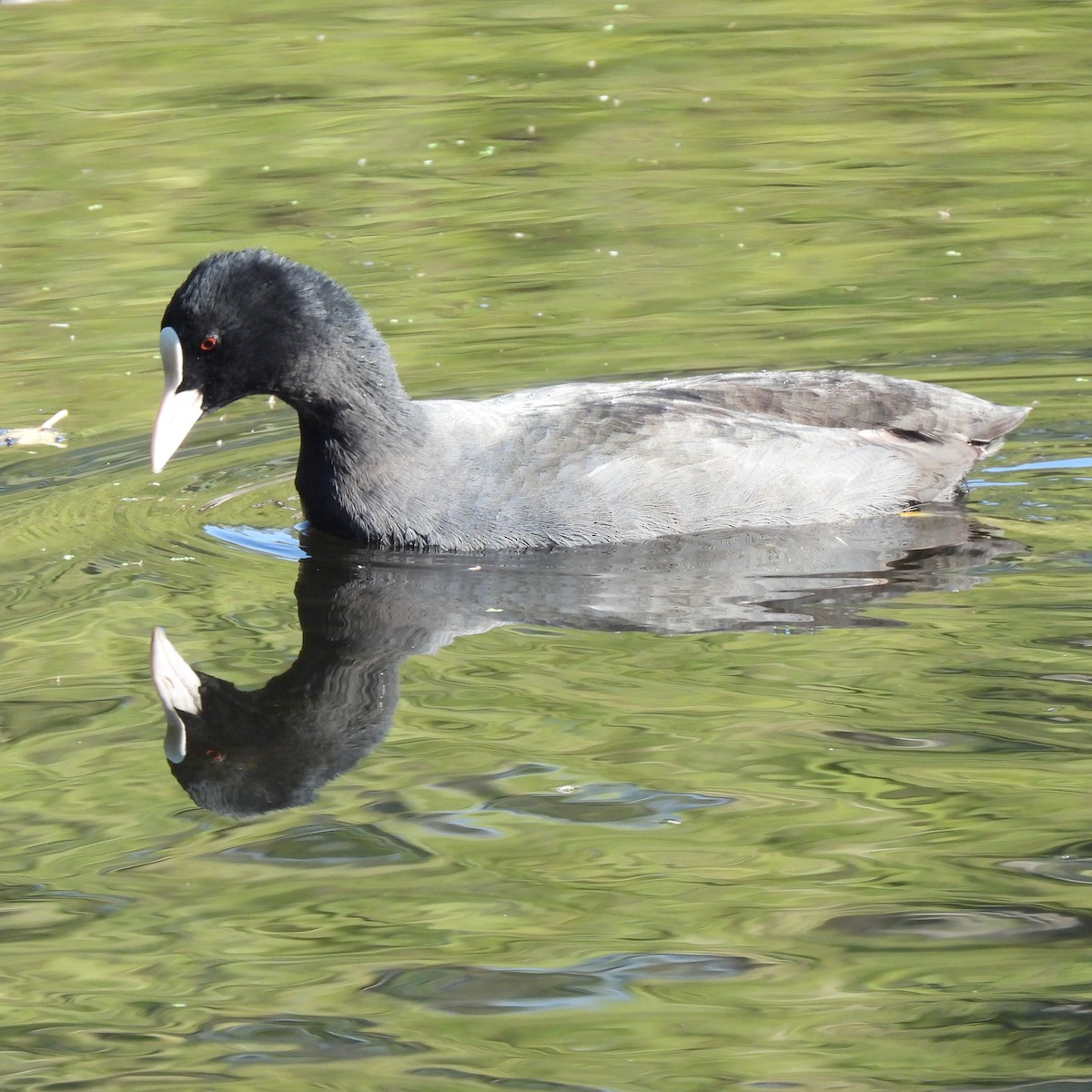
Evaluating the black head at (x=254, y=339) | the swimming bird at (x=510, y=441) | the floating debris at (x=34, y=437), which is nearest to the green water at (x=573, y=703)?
the floating debris at (x=34, y=437)

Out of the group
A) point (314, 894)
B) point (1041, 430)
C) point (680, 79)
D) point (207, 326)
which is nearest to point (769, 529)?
point (1041, 430)

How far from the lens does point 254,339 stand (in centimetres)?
688

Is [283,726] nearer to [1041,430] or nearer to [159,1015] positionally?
[159,1015]

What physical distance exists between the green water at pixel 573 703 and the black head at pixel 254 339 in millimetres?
551

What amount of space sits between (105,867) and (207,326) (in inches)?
98.4

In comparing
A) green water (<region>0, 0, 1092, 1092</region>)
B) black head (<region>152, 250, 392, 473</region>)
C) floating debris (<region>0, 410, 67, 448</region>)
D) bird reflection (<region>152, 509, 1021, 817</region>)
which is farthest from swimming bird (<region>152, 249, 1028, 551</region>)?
floating debris (<region>0, 410, 67, 448</region>)

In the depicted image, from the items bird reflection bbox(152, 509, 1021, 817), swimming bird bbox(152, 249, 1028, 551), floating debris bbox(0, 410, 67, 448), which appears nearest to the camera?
bird reflection bbox(152, 509, 1021, 817)

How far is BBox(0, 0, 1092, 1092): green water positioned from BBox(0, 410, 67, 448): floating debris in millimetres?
76

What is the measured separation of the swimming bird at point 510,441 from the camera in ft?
22.2

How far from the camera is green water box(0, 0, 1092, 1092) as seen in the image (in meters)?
4.08

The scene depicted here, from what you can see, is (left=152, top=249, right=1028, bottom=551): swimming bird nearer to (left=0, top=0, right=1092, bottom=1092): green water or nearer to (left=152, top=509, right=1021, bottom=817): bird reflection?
(left=152, top=509, right=1021, bottom=817): bird reflection

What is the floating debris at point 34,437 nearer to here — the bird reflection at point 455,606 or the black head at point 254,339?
the black head at point 254,339

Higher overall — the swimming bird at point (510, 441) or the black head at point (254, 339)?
the black head at point (254, 339)

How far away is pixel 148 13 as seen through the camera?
16.0 meters
